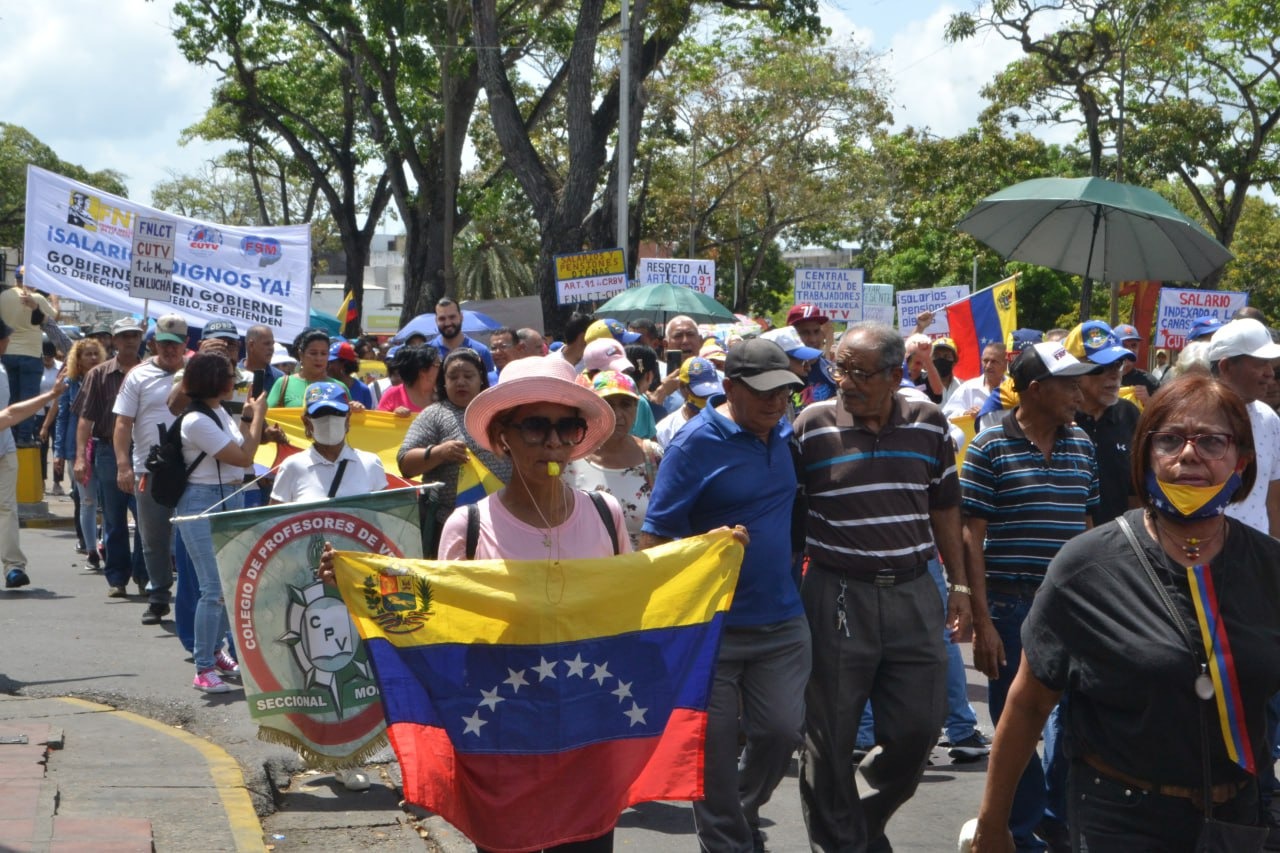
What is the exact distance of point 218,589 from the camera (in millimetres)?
7965

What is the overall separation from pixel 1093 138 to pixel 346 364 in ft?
70.3

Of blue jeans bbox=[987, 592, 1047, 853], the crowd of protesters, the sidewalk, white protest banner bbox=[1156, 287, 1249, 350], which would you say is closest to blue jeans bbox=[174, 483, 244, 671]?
the crowd of protesters

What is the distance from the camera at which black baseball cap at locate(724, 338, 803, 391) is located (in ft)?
16.8

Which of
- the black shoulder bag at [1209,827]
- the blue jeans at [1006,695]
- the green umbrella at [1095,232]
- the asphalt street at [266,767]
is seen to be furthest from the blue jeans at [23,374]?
the black shoulder bag at [1209,827]

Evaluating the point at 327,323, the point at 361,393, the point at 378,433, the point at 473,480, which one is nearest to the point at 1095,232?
the point at 378,433

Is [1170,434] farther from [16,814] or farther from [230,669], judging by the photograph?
[230,669]

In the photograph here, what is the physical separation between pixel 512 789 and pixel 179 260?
11.3m

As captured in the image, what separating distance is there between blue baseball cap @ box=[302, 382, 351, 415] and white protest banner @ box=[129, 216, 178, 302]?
6.18m

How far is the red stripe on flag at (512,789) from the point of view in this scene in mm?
3801

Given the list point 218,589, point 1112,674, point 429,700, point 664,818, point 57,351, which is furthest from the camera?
point 57,351

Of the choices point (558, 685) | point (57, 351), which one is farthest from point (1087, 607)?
point (57, 351)

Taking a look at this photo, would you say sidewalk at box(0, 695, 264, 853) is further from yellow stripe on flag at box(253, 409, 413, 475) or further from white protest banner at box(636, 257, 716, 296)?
white protest banner at box(636, 257, 716, 296)

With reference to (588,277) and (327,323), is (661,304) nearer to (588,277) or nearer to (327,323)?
(588,277)

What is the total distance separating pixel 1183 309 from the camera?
53.2ft
